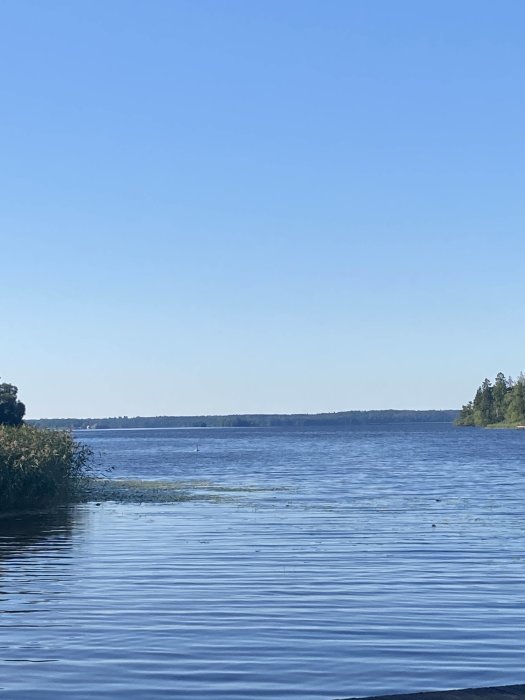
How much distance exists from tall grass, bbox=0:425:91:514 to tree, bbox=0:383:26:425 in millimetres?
49957

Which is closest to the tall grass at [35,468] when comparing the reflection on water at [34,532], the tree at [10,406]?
the reflection on water at [34,532]

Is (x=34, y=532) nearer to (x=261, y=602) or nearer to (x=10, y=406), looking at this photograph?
(x=261, y=602)

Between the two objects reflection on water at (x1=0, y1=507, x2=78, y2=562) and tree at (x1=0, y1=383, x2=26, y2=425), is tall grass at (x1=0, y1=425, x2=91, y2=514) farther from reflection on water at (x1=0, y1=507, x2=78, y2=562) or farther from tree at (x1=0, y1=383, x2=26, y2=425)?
tree at (x1=0, y1=383, x2=26, y2=425)

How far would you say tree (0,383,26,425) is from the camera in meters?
96.2

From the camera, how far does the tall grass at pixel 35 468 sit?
3897 cm

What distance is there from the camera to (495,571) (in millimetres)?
24062

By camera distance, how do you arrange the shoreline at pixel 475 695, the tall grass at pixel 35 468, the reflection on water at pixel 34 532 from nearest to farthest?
the shoreline at pixel 475 695
the reflection on water at pixel 34 532
the tall grass at pixel 35 468

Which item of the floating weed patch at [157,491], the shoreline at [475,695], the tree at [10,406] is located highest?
the tree at [10,406]

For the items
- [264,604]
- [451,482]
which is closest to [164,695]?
[264,604]

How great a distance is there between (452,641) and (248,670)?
346 cm

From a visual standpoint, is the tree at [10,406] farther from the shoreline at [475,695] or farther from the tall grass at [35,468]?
the shoreline at [475,695]

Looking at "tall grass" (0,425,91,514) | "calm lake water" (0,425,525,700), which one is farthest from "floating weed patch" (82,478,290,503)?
"calm lake water" (0,425,525,700)

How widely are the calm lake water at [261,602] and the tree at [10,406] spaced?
56.4 meters

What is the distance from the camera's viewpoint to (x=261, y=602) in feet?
65.4
